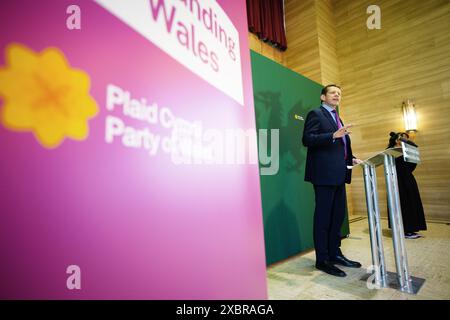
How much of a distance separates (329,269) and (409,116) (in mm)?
3183

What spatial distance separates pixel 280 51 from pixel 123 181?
4890 mm

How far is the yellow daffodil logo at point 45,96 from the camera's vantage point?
524 mm

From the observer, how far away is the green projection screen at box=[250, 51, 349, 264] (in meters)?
2.17

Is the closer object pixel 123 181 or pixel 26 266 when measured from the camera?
pixel 26 266

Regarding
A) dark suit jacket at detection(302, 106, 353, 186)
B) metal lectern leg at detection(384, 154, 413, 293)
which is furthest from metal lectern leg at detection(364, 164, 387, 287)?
dark suit jacket at detection(302, 106, 353, 186)

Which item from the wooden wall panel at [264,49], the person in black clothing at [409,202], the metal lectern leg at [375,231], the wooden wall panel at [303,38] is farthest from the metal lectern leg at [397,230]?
the wooden wall panel at [264,49]

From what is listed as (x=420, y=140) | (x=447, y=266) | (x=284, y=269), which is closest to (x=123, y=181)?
(x=284, y=269)

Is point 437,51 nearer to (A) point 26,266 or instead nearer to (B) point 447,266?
(B) point 447,266

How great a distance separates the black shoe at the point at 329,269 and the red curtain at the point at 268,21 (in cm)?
374

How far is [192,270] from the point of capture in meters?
0.85

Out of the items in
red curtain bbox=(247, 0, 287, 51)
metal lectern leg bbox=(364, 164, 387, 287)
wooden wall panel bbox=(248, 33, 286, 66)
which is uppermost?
red curtain bbox=(247, 0, 287, 51)

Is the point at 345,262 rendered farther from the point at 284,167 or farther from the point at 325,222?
the point at 284,167

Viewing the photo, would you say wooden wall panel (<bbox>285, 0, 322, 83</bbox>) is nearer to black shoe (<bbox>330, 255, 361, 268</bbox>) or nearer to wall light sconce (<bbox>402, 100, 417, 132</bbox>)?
wall light sconce (<bbox>402, 100, 417, 132</bbox>)

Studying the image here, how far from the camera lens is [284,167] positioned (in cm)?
236
